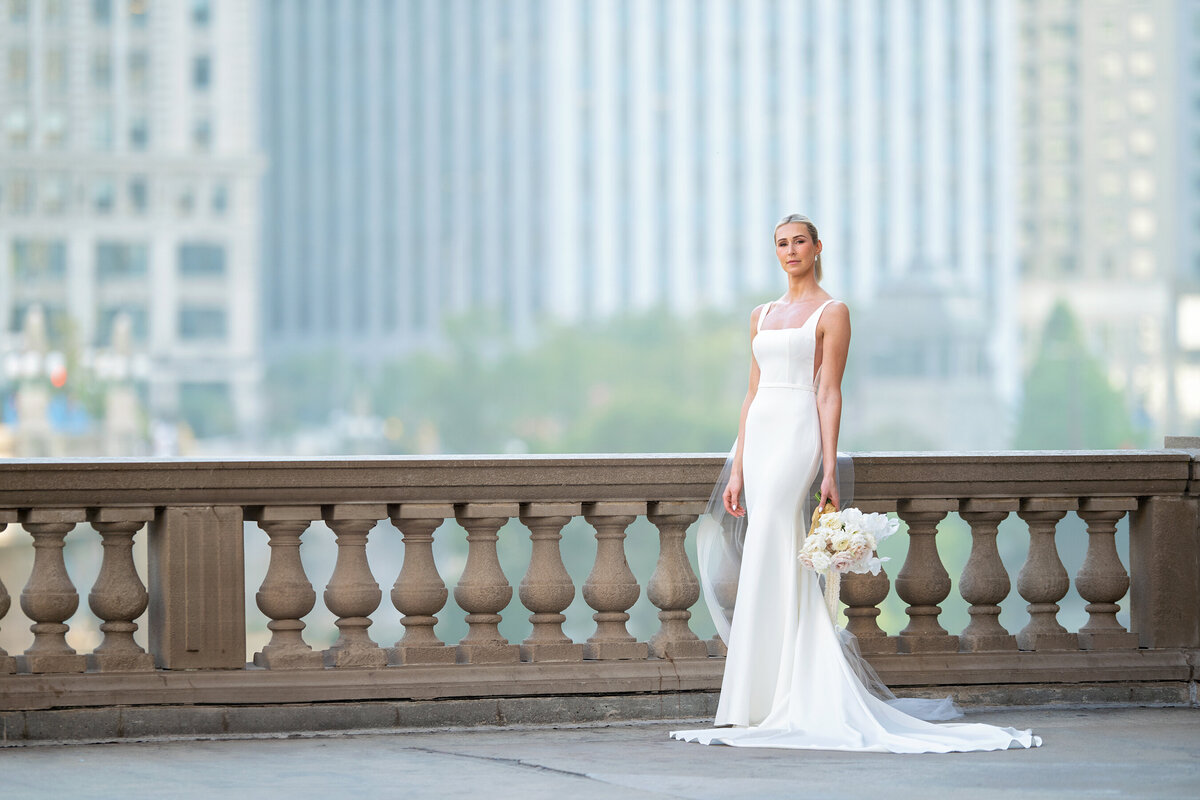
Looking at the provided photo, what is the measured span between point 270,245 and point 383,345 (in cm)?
1223

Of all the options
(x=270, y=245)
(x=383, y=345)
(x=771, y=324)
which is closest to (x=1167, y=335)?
(x=383, y=345)

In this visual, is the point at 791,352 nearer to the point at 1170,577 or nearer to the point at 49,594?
the point at 1170,577

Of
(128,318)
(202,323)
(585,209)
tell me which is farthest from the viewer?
(585,209)

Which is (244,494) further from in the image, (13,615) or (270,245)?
(270,245)

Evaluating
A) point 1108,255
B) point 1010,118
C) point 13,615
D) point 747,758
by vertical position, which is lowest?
point 13,615

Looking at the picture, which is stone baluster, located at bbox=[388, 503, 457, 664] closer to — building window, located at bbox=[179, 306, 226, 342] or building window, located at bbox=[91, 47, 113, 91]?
building window, located at bbox=[179, 306, 226, 342]

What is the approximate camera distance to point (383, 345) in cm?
13362

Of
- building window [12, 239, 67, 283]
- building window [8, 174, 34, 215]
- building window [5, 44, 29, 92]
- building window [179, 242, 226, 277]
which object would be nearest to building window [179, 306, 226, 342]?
building window [179, 242, 226, 277]

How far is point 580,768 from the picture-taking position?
226 inches

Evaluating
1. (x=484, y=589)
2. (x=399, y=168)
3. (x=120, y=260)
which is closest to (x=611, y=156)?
(x=399, y=168)

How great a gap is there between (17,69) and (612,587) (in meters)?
122

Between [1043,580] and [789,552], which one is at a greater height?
[789,552]

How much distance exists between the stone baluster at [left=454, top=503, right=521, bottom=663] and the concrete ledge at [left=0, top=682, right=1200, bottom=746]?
0.63 feet

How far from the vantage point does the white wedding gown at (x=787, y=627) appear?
246 inches
